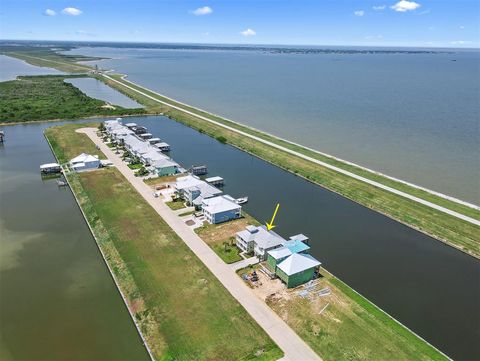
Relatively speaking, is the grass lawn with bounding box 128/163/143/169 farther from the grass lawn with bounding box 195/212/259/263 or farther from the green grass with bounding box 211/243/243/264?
the green grass with bounding box 211/243/243/264

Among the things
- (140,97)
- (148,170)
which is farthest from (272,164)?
(140,97)

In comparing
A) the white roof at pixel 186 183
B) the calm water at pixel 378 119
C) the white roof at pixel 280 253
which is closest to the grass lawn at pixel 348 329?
the white roof at pixel 280 253

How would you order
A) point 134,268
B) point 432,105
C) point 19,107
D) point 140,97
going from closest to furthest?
point 134,268
point 19,107
point 432,105
point 140,97

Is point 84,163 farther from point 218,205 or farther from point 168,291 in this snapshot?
point 168,291

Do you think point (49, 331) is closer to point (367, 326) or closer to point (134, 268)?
point (134, 268)

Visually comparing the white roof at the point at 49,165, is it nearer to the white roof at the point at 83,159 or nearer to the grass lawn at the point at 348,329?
the white roof at the point at 83,159

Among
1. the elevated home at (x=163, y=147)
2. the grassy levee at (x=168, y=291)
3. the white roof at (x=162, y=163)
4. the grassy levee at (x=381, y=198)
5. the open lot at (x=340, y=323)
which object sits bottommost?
the grassy levee at (x=168, y=291)

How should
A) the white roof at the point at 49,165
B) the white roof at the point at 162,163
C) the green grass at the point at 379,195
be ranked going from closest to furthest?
the green grass at the point at 379,195 → the white roof at the point at 162,163 → the white roof at the point at 49,165
